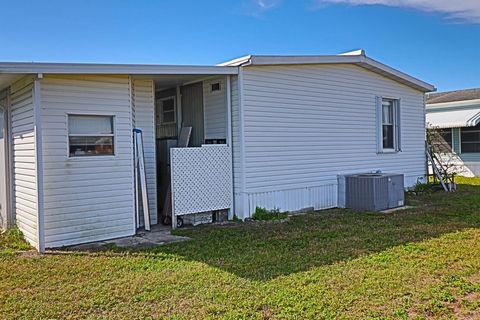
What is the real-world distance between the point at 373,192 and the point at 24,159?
709 cm

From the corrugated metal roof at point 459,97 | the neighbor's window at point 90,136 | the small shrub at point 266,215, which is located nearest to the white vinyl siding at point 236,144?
the small shrub at point 266,215

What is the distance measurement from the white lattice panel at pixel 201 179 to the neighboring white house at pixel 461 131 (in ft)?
40.4

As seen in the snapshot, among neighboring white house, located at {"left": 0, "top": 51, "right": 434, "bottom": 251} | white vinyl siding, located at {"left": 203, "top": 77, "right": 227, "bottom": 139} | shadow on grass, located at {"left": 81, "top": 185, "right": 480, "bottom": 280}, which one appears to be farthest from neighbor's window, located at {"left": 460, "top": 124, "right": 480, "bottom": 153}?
white vinyl siding, located at {"left": 203, "top": 77, "right": 227, "bottom": 139}

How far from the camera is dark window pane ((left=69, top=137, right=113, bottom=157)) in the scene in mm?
7137

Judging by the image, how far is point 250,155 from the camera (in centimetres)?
892

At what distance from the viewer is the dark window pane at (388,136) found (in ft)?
40.7

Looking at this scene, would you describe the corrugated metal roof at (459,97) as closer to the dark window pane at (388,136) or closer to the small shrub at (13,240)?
the dark window pane at (388,136)

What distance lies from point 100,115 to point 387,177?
20.9ft

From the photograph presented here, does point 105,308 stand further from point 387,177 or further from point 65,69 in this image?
point 387,177

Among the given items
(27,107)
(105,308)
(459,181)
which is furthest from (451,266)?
(459,181)

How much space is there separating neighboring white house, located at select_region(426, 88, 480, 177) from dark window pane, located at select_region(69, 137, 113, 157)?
14.6 m

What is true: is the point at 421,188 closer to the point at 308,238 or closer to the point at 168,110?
the point at 308,238

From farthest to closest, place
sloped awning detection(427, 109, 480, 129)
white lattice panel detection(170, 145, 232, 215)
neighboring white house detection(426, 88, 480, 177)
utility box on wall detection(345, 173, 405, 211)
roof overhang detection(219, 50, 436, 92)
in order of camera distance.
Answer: neighboring white house detection(426, 88, 480, 177), sloped awning detection(427, 109, 480, 129), utility box on wall detection(345, 173, 405, 211), roof overhang detection(219, 50, 436, 92), white lattice panel detection(170, 145, 232, 215)

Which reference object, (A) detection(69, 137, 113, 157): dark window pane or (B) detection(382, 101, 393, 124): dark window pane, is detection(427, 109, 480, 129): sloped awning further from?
(A) detection(69, 137, 113, 157): dark window pane
